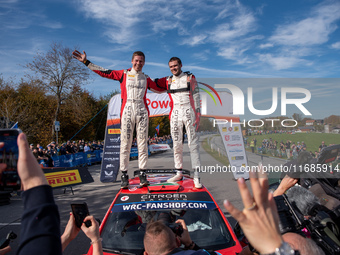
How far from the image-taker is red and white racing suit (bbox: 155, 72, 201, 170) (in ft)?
13.9

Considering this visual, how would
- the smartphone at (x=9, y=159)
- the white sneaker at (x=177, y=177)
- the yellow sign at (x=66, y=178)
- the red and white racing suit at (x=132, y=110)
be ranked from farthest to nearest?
the red and white racing suit at (x=132, y=110), the white sneaker at (x=177, y=177), the yellow sign at (x=66, y=178), the smartphone at (x=9, y=159)

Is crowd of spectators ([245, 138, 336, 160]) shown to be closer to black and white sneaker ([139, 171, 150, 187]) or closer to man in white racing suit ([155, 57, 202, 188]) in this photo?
man in white racing suit ([155, 57, 202, 188])

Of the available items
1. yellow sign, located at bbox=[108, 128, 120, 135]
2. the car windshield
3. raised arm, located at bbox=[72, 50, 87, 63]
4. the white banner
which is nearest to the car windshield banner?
the car windshield

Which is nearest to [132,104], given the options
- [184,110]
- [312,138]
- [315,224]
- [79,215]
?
[184,110]

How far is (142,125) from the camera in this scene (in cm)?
420

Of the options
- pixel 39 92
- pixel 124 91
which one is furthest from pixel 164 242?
pixel 39 92

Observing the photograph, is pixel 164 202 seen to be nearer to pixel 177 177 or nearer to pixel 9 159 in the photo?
pixel 177 177

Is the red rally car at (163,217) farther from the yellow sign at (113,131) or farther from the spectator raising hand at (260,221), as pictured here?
the yellow sign at (113,131)

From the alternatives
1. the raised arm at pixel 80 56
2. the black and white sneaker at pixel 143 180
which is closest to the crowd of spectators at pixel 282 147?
the black and white sneaker at pixel 143 180

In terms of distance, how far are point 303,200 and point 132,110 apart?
281 cm

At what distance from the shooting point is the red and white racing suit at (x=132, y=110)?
4.15 metres

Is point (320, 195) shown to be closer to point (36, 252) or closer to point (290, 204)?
point (290, 204)

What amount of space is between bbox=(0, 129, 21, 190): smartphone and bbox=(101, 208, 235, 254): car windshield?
163 cm

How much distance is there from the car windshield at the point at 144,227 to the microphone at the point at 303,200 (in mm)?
862
